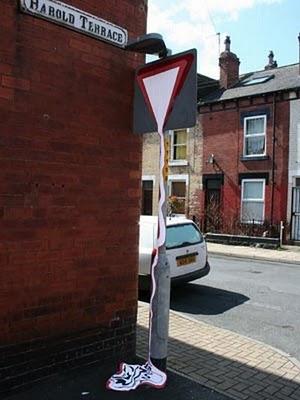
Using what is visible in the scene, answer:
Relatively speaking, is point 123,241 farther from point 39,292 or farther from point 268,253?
point 268,253

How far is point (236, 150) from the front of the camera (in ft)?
67.1

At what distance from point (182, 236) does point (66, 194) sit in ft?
17.4

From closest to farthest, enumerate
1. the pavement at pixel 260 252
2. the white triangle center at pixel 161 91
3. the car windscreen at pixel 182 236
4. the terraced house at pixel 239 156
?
the white triangle center at pixel 161 91 < the car windscreen at pixel 182 236 < the pavement at pixel 260 252 < the terraced house at pixel 239 156

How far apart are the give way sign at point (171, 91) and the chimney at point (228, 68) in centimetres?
1945

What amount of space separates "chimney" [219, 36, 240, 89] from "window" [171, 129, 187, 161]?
3089mm

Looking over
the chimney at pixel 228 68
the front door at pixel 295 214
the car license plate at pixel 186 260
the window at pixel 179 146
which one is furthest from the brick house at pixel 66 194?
the chimney at pixel 228 68

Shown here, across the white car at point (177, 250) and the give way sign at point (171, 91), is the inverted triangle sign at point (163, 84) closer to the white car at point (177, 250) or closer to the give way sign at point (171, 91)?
the give way sign at point (171, 91)

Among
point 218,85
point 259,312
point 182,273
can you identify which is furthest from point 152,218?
point 218,85

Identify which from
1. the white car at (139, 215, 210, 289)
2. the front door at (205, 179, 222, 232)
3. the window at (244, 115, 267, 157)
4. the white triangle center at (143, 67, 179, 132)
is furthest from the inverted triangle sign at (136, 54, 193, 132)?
the front door at (205, 179, 222, 232)

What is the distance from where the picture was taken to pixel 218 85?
23.4m

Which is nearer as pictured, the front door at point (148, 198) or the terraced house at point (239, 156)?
the terraced house at point (239, 156)

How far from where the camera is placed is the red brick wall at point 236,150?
61.9 feet

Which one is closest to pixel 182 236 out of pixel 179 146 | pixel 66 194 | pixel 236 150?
pixel 66 194

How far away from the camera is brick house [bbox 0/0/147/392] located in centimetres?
374
